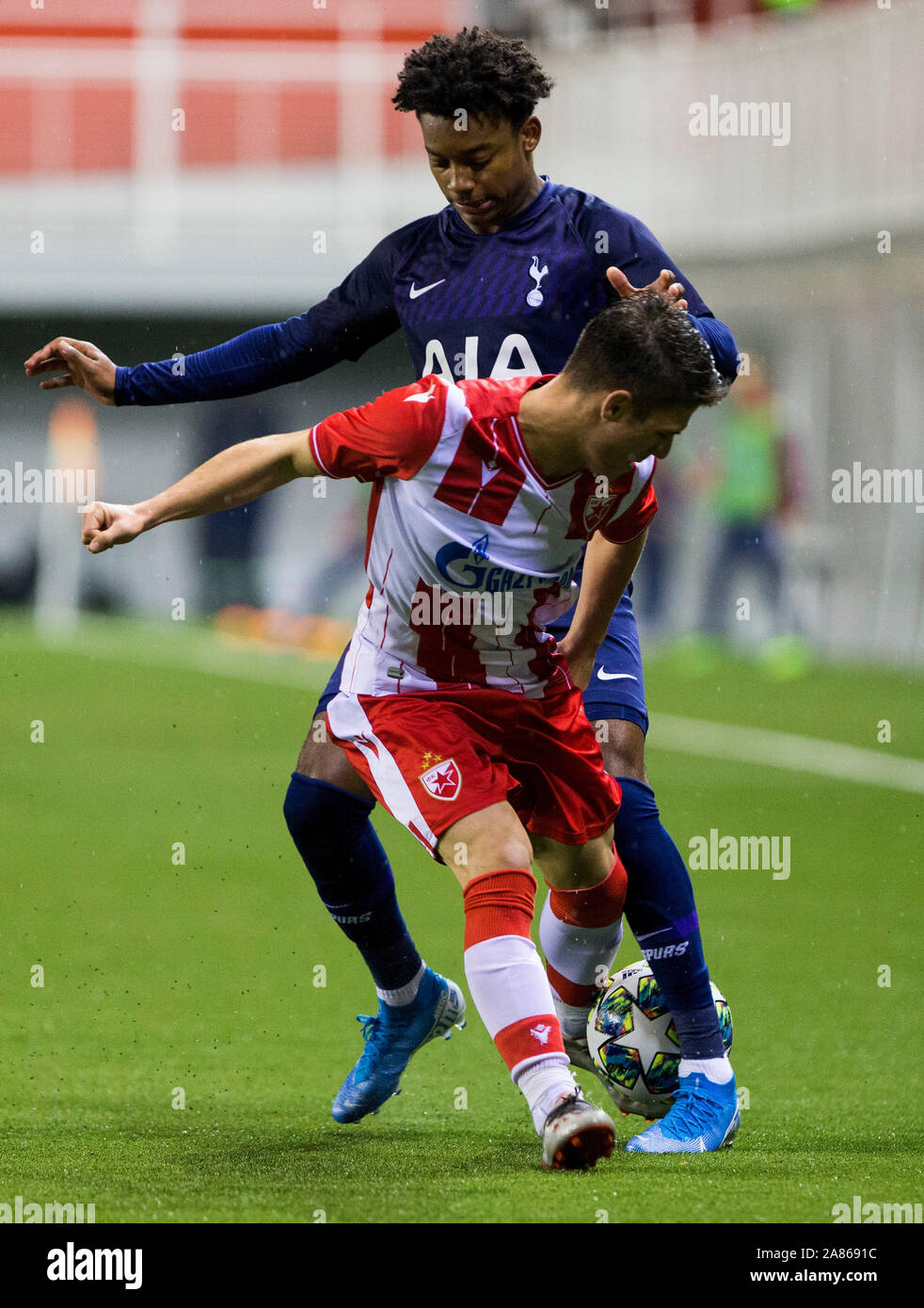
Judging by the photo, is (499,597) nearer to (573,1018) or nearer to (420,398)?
(420,398)

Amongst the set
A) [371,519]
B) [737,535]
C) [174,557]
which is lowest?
[174,557]

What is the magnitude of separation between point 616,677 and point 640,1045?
2.85 ft

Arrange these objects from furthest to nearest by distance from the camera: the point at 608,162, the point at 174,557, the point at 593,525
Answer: the point at 174,557, the point at 608,162, the point at 593,525

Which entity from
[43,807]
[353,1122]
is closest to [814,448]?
[43,807]

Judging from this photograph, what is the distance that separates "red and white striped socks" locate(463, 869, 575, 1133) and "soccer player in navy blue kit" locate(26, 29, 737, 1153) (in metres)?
0.77

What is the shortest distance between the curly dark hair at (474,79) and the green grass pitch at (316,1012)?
2214 mm

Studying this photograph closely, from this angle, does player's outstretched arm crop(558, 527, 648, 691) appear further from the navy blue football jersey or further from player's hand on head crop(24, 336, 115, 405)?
player's hand on head crop(24, 336, 115, 405)

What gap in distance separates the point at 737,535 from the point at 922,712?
3274 mm

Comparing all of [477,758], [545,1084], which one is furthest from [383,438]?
[545,1084]

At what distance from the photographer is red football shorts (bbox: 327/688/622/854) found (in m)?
3.68

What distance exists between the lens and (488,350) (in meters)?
4.24

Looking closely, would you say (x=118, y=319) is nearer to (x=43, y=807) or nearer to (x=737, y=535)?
(x=737, y=535)

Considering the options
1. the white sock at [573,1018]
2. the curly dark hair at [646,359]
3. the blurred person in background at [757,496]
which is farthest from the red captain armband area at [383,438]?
the blurred person in background at [757,496]

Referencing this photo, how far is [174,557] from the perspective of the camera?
26.8 m
